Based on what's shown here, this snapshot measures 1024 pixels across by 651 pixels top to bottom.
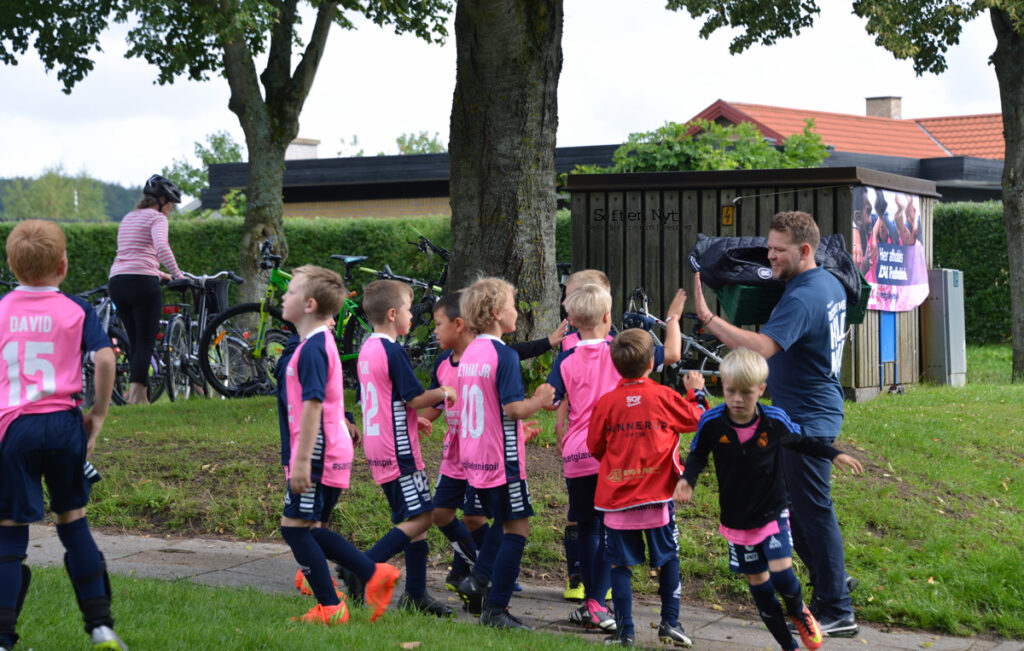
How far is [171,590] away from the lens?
5312mm

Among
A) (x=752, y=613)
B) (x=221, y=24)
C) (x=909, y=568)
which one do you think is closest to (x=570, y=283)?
(x=752, y=613)

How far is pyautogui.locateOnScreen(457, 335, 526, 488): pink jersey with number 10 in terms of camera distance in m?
5.06

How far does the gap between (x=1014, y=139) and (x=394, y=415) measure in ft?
41.0

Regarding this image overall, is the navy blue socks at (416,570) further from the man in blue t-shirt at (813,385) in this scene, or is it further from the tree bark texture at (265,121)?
the tree bark texture at (265,121)

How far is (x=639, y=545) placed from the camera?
16.0 feet

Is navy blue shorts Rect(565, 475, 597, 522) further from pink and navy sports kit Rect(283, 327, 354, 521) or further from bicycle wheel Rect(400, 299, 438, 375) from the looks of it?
bicycle wheel Rect(400, 299, 438, 375)

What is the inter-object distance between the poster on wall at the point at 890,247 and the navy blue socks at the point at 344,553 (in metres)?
6.60

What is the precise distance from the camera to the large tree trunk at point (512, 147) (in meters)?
8.95

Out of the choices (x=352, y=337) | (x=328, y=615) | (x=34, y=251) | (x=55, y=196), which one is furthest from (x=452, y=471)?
(x=55, y=196)

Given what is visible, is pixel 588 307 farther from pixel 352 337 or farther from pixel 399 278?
pixel 399 278

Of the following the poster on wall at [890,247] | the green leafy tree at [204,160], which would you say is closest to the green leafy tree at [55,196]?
the green leafy tree at [204,160]

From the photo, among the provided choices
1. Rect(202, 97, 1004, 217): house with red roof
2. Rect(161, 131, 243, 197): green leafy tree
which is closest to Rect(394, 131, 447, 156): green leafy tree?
Rect(161, 131, 243, 197): green leafy tree

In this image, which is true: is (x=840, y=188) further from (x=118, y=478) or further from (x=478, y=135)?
(x=118, y=478)

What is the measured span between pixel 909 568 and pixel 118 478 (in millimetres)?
5393
